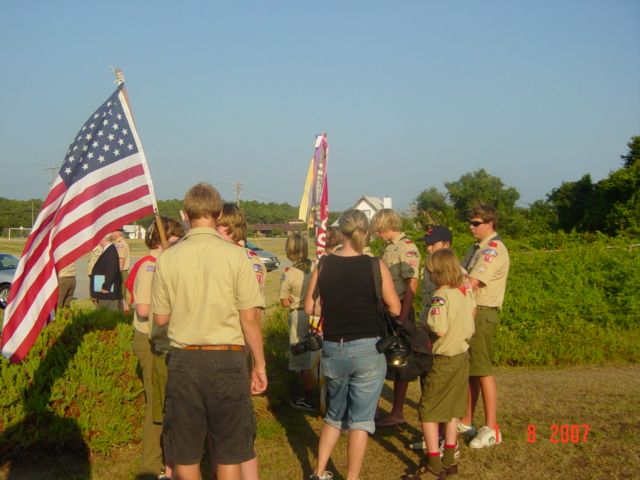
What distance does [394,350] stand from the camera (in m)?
4.32

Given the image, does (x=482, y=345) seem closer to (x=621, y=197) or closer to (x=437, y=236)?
(x=437, y=236)

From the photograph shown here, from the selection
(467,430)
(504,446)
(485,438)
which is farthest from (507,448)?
(467,430)

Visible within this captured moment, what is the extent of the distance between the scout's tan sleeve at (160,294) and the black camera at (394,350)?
1.41 m

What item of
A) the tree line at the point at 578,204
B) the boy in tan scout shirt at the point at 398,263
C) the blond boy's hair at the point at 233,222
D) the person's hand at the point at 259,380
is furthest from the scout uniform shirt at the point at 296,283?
the tree line at the point at 578,204

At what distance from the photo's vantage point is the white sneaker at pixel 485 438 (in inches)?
205

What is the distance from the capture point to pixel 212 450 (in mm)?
3689

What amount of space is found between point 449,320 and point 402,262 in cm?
97

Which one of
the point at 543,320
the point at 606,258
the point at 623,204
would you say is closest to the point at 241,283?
the point at 543,320

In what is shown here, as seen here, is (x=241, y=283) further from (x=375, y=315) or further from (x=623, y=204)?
(x=623, y=204)

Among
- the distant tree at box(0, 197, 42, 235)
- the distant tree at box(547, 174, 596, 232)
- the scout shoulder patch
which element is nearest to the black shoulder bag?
the scout shoulder patch

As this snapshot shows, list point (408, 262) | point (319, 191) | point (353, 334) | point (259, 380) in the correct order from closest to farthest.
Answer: point (259, 380), point (353, 334), point (408, 262), point (319, 191)

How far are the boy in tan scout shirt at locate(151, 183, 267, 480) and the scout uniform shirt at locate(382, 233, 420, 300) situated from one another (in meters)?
2.17

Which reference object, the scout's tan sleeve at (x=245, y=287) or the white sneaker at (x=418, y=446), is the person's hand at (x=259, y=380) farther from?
the white sneaker at (x=418, y=446)

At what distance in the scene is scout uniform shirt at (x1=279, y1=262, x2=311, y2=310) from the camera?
251 inches
